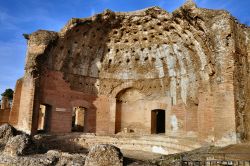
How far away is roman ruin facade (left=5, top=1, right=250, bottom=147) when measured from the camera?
1205 centimetres

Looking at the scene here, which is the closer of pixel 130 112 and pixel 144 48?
pixel 144 48

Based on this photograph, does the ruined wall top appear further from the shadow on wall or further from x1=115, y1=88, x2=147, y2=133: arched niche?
x1=115, y1=88, x2=147, y2=133: arched niche

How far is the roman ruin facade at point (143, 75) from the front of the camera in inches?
474

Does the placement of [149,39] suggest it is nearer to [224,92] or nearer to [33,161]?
[224,92]

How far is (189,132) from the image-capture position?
15094 mm

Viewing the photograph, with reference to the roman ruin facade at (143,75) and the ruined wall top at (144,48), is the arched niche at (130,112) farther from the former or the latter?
the ruined wall top at (144,48)

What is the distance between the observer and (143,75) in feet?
59.6

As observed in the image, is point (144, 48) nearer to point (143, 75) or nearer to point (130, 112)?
point (143, 75)

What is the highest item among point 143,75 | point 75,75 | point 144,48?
point 144,48

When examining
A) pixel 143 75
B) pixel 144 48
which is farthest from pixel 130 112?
pixel 144 48

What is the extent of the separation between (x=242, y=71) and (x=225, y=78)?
1030mm

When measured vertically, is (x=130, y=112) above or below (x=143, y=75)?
below

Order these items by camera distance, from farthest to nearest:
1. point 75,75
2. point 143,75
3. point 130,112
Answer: point 130,112 → point 143,75 → point 75,75

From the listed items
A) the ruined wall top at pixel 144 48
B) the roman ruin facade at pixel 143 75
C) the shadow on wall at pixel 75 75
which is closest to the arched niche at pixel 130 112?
the roman ruin facade at pixel 143 75
